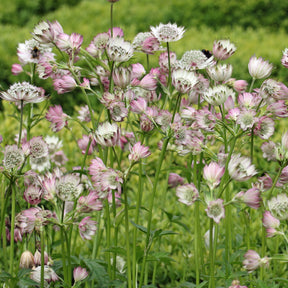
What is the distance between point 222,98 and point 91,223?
0.52m

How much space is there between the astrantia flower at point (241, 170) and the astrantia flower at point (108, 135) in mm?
309

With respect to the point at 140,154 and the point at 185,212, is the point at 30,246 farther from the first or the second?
the point at 185,212

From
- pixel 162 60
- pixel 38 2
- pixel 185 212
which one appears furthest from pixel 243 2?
pixel 162 60

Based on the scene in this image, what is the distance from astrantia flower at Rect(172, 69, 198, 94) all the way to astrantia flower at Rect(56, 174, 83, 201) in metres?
0.40

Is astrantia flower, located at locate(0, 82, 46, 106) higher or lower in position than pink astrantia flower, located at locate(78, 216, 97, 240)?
higher

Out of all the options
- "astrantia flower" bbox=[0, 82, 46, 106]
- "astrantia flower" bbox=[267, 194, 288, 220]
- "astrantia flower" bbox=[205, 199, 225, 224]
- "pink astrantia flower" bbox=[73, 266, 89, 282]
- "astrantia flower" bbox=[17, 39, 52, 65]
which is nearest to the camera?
"astrantia flower" bbox=[205, 199, 225, 224]

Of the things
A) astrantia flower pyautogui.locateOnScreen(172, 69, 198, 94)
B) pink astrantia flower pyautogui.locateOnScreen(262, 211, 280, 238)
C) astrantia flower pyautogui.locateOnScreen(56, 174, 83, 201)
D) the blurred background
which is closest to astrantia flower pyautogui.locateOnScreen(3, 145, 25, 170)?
astrantia flower pyautogui.locateOnScreen(56, 174, 83, 201)

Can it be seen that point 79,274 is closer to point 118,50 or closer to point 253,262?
point 253,262

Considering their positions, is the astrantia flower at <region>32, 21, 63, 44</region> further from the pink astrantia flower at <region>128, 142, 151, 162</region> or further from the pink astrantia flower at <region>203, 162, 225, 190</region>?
the pink astrantia flower at <region>203, 162, 225, 190</region>

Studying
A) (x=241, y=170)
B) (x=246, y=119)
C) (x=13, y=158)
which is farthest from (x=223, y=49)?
(x=13, y=158)

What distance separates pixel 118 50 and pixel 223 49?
377 millimetres

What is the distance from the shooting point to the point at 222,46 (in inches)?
62.4

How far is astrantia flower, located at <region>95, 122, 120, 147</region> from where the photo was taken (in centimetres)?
131

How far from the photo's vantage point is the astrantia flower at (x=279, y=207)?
128cm
